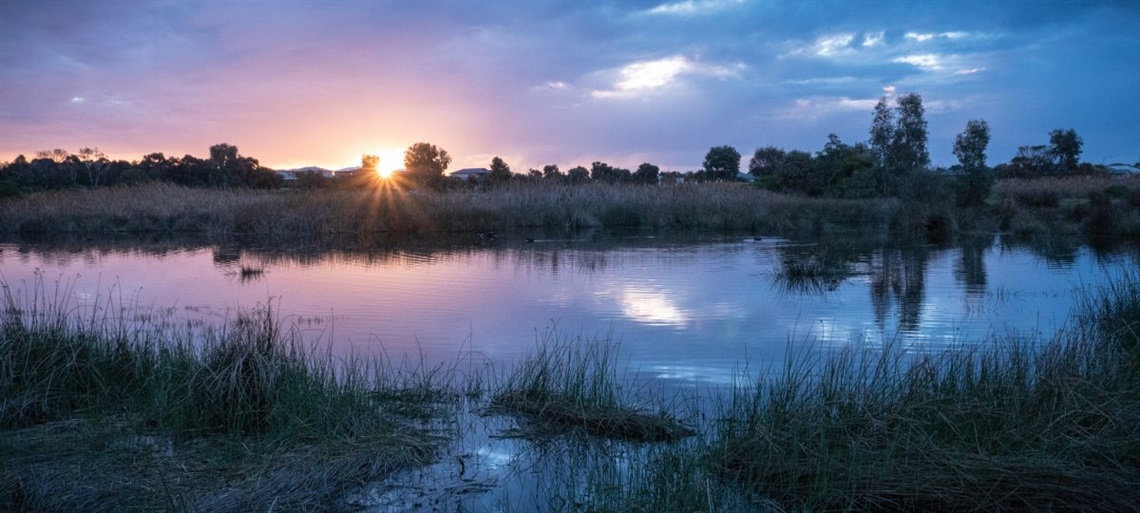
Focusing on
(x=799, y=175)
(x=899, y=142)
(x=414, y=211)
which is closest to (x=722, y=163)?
(x=799, y=175)

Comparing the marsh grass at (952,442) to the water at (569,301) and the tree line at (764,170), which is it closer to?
the water at (569,301)

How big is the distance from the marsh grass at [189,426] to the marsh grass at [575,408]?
2.38ft

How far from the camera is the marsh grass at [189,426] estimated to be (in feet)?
15.0

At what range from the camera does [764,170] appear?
3447 inches

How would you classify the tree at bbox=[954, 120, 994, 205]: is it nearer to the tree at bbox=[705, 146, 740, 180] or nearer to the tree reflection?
the tree reflection

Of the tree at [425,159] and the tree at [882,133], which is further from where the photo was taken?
the tree at [425,159]

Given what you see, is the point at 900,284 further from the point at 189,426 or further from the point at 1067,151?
the point at 1067,151

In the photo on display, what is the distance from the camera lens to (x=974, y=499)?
14.1 feet

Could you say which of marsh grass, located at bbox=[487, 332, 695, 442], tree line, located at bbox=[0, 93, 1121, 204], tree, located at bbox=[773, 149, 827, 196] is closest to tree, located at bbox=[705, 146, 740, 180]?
tree line, located at bbox=[0, 93, 1121, 204]

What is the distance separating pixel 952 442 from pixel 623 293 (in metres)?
9.25

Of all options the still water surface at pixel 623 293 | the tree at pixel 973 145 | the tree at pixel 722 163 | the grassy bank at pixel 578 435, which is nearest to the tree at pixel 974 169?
the tree at pixel 973 145

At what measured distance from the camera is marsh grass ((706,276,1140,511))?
170 inches

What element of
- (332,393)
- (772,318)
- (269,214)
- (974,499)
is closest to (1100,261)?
(772,318)

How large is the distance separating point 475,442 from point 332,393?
3.78ft
